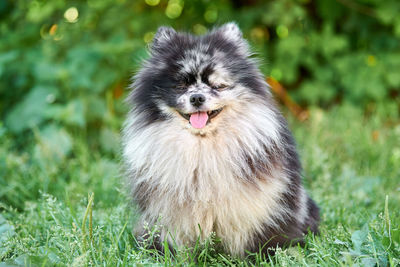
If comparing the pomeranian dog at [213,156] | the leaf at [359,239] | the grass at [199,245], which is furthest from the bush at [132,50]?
the leaf at [359,239]

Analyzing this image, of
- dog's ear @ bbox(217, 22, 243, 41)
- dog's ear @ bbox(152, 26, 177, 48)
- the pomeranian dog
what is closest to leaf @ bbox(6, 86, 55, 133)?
dog's ear @ bbox(152, 26, 177, 48)

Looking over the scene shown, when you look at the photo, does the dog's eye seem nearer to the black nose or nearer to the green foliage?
the black nose

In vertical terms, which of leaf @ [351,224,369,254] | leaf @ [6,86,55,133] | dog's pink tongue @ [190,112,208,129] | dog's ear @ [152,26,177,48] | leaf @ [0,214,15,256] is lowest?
leaf @ [0,214,15,256]

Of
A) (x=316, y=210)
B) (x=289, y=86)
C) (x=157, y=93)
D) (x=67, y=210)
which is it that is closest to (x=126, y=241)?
(x=67, y=210)

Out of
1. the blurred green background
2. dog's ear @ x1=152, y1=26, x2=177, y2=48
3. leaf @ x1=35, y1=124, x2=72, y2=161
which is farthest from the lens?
the blurred green background

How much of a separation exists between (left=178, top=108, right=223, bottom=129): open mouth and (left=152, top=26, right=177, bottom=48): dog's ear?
0.55 metres

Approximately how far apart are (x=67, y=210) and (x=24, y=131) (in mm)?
2254

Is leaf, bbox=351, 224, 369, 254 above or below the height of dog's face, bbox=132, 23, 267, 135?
below

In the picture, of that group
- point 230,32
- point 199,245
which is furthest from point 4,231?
point 230,32

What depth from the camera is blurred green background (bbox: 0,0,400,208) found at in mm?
4926

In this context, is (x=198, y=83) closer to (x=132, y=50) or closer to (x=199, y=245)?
(x=199, y=245)

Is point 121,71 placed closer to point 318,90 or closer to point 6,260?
point 318,90

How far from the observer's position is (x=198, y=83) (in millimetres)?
2836

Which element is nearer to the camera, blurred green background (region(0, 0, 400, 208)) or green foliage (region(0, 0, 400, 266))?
green foliage (region(0, 0, 400, 266))
